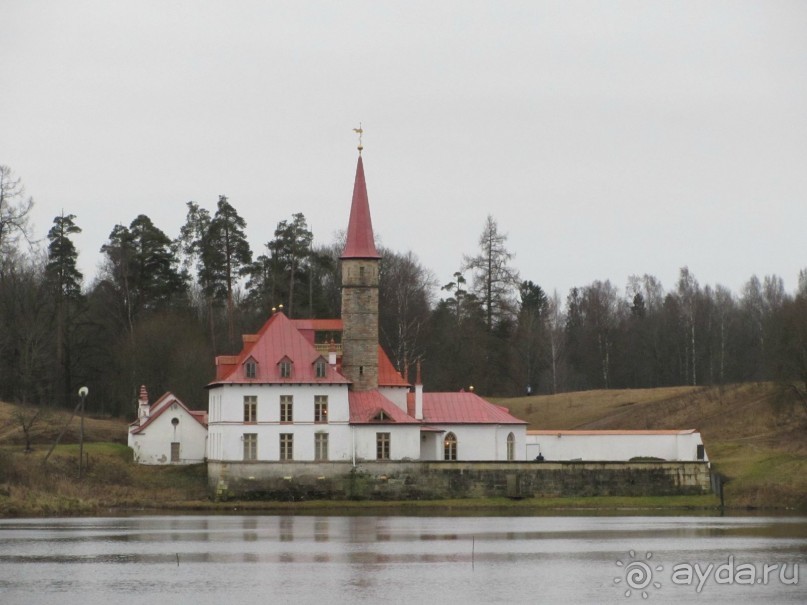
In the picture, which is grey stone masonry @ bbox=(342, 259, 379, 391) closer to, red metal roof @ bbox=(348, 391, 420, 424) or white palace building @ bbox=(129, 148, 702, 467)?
white palace building @ bbox=(129, 148, 702, 467)

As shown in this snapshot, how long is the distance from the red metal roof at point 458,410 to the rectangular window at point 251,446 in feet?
27.1

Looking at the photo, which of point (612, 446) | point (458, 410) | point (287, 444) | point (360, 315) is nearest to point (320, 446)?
point (287, 444)

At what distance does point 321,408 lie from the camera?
73562 millimetres

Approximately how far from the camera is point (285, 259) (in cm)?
10862

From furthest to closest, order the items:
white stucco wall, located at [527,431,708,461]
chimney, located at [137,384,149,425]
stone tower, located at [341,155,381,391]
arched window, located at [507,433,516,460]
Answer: chimney, located at [137,384,149,425] < arched window, located at [507,433,516,460] < stone tower, located at [341,155,381,391] < white stucco wall, located at [527,431,708,461]

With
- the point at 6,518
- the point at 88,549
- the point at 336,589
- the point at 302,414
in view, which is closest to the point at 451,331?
the point at 302,414

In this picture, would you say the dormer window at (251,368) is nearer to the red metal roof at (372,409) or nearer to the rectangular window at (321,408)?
the rectangular window at (321,408)

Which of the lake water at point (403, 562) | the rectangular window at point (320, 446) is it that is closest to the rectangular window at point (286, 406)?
the rectangular window at point (320, 446)

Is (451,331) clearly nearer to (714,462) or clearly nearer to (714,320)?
(714,320)

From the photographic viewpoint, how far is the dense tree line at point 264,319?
93062 millimetres

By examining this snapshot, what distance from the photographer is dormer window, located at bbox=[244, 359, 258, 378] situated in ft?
240

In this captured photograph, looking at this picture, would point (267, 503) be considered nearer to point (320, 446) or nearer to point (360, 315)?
point (320, 446)

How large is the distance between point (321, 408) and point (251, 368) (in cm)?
375

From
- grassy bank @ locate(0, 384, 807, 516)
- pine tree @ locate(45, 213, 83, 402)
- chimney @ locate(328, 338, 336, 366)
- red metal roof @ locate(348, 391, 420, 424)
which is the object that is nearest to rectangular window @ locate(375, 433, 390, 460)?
red metal roof @ locate(348, 391, 420, 424)
